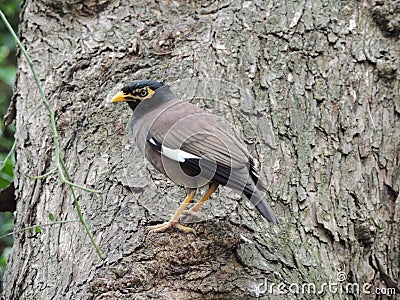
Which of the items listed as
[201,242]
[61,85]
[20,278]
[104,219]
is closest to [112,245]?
[104,219]

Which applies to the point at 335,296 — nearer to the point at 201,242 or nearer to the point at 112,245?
the point at 201,242

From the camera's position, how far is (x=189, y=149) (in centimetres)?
255

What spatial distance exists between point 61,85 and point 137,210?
3.53 ft

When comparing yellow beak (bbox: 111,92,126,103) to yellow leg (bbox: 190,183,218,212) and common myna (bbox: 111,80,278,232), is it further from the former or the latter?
yellow leg (bbox: 190,183,218,212)

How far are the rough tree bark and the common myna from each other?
17 cm

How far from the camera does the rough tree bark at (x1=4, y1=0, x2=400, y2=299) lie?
2.50 m

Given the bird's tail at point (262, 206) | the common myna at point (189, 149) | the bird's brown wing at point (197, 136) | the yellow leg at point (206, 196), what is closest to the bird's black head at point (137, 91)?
the common myna at point (189, 149)

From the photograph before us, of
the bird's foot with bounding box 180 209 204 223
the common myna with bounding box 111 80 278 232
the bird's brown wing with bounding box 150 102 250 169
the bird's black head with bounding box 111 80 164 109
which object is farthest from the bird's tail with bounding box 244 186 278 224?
the bird's black head with bounding box 111 80 164 109

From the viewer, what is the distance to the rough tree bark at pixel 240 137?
2.50 m

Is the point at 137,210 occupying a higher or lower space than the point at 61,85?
lower

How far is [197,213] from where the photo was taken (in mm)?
2635

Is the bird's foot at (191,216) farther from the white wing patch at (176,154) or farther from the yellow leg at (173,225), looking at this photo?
the white wing patch at (176,154)

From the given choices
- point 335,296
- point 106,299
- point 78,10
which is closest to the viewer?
point 106,299

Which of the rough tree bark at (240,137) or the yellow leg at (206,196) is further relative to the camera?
the yellow leg at (206,196)
